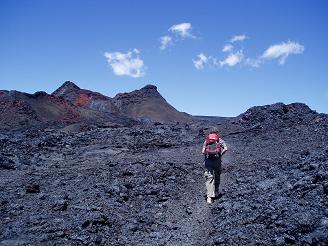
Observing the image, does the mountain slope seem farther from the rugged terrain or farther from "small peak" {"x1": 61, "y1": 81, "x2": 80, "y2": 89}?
the rugged terrain

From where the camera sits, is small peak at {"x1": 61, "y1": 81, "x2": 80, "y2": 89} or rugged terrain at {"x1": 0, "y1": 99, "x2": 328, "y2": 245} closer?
rugged terrain at {"x1": 0, "y1": 99, "x2": 328, "y2": 245}

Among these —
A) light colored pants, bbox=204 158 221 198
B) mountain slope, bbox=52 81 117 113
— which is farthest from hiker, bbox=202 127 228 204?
mountain slope, bbox=52 81 117 113

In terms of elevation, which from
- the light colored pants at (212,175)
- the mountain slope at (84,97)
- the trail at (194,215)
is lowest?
the trail at (194,215)

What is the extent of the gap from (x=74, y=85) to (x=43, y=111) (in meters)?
22.3

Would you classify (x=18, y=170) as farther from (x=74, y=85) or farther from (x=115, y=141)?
(x=74, y=85)

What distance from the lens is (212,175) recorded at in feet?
29.6

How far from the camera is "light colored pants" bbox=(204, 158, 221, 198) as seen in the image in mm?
8961

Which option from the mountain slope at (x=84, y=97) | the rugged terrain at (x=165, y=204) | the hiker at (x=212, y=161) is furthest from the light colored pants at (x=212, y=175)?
the mountain slope at (x=84, y=97)

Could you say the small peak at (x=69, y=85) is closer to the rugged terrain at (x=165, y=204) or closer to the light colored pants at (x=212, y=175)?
the rugged terrain at (x=165, y=204)

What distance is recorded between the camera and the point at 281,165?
10828mm

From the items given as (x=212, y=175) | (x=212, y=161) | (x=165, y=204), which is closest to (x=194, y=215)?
(x=165, y=204)

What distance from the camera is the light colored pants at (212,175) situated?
29.4 feet

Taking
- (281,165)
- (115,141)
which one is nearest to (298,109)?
(115,141)

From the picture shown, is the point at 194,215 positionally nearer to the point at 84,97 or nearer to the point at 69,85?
the point at 84,97
